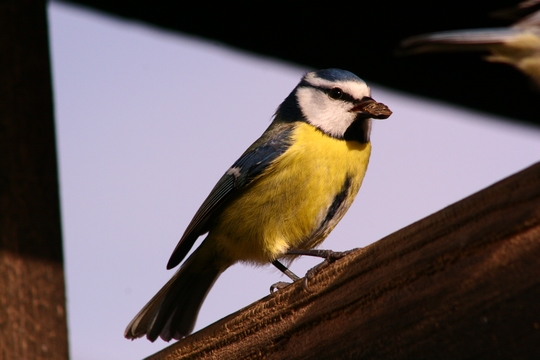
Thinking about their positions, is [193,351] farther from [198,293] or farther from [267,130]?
[267,130]

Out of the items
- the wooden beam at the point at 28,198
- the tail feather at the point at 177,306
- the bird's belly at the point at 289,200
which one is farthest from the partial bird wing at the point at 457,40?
the tail feather at the point at 177,306

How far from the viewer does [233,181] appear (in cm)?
269

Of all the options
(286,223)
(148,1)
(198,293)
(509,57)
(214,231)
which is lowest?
(198,293)

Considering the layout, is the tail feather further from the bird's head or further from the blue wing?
the bird's head

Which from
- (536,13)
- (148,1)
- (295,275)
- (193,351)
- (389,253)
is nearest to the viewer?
(389,253)

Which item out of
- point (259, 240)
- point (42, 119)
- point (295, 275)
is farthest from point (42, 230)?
point (295, 275)

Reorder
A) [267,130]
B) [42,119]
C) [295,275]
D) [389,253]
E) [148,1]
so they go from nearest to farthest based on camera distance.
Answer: [389,253] → [42,119] → [148,1] → [295,275] → [267,130]

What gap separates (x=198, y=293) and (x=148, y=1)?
1090 millimetres

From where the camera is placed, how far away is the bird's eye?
283 centimetres

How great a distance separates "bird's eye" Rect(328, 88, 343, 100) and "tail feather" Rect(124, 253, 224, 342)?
793 mm

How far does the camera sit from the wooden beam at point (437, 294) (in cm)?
122

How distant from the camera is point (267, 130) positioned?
306cm

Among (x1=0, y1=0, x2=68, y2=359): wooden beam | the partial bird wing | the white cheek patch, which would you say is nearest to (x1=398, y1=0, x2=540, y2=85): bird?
the partial bird wing

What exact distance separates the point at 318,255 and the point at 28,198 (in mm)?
894
